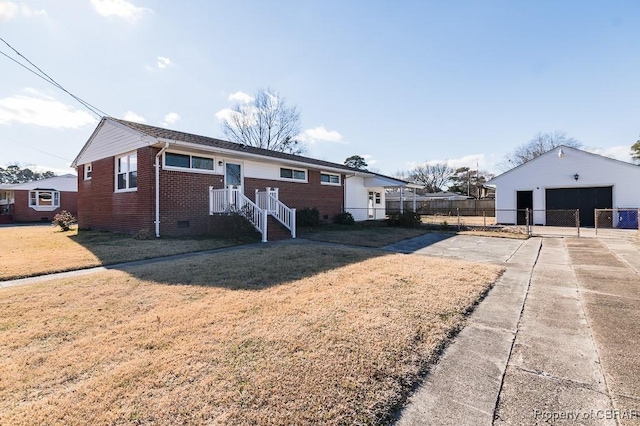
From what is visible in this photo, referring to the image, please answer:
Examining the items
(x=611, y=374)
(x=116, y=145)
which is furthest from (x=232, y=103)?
(x=611, y=374)

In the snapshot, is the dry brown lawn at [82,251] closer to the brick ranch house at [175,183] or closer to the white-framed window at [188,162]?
the brick ranch house at [175,183]

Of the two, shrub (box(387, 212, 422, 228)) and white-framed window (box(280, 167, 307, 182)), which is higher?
white-framed window (box(280, 167, 307, 182))

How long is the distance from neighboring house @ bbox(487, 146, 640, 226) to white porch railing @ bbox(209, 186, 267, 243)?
13.6m

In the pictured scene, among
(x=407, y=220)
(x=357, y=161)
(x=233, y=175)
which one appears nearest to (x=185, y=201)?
(x=233, y=175)

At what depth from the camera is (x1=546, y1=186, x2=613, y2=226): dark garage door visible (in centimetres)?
1748

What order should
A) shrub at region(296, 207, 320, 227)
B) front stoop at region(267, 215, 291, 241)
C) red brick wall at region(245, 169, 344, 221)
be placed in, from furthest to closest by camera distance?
shrub at region(296, 207, 320, 227)
red brick wall at region(245, 169, 344, 221)
front stoop at region(267, 215, 291, 241)

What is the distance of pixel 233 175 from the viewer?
487 inches

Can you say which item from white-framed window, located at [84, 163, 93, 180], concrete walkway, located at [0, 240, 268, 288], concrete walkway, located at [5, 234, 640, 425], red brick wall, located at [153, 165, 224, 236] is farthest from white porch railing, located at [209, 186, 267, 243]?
white-framed window, located at [84, 163, 93, 180]

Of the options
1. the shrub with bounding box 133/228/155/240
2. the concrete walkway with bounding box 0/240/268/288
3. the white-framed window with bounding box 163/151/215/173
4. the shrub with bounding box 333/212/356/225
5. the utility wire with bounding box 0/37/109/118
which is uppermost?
the utility wire with bounding box 0/37/109/118

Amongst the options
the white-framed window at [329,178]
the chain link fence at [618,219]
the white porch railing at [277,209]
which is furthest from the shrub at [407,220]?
the chain link fence at [618,219]

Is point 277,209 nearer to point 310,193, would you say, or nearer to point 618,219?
point 310,193

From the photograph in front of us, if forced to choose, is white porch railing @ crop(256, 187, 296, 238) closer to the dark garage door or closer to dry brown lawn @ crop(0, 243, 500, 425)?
dry brown lawn @ crop(0, 243, 500, 425)

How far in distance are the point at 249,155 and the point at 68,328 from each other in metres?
9.61

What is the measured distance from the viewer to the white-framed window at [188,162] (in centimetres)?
1034
